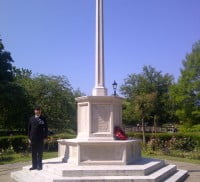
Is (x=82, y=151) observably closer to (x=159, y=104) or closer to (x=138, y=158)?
(x=138, y=158)

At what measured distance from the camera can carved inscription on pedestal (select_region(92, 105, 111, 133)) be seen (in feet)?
35.8

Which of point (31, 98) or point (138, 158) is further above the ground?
point (31, 98)

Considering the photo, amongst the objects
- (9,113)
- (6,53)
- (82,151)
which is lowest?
(82,151)

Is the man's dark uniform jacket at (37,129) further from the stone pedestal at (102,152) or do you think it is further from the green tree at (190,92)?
the green tree at (190,92)

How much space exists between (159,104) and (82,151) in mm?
41968

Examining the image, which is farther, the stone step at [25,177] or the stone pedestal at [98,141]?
the stone pedestal at [98,141]

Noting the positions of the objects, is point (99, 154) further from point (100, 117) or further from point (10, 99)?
point (10, 99)

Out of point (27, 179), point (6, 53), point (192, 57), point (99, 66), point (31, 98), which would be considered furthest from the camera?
point (192, 57)

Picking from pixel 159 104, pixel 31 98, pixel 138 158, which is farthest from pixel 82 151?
pixel 159 104

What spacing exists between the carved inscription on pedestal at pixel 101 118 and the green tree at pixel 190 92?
2483 centimetres

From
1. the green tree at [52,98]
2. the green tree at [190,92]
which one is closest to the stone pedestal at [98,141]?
the green tree at [52,98]

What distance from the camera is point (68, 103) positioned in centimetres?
3388

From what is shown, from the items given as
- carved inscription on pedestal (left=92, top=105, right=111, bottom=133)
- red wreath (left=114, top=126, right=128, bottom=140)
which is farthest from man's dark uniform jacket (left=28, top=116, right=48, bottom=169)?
red wreath (left=114, top=126, right=128, bottom=140)

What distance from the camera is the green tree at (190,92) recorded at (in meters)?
34.8
